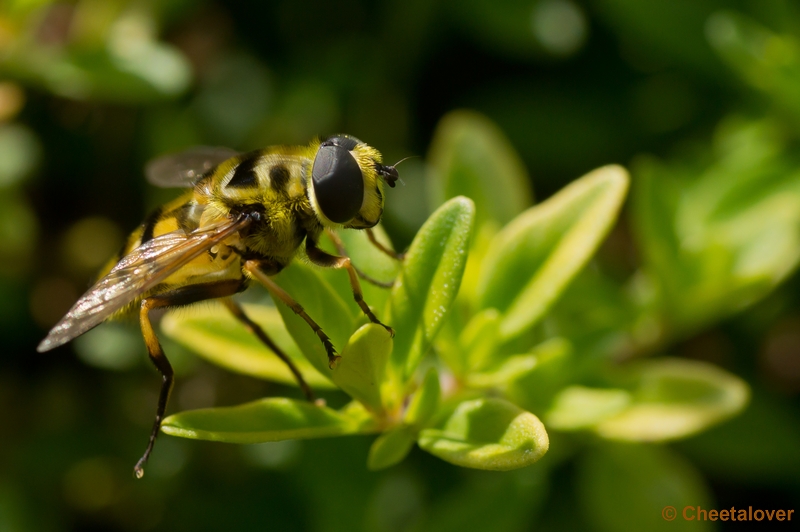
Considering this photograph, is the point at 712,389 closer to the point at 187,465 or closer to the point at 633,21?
the point at 633,21

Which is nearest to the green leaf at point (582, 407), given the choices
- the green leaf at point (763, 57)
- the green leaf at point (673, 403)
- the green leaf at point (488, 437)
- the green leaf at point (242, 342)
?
the green leaf at point (673, 403)

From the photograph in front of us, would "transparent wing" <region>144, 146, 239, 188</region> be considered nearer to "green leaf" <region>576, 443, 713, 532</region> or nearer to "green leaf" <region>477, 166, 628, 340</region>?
"green leaf" <region>477, 166, 628, 340</region>

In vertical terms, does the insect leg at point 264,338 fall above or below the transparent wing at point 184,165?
below

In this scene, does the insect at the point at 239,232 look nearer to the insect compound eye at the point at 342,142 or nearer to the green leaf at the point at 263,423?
the insect compound eye at the point at 342,142

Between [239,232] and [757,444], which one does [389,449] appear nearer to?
[239,232]

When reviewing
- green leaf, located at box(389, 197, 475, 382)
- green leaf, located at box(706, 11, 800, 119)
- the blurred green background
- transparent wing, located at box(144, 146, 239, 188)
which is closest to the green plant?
green leaf, located at box(389, 197, 475, 382)

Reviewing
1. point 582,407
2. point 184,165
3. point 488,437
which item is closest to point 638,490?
point 582,407

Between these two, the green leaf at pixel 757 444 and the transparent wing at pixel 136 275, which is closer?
the transparent wing at pixel 136 275
